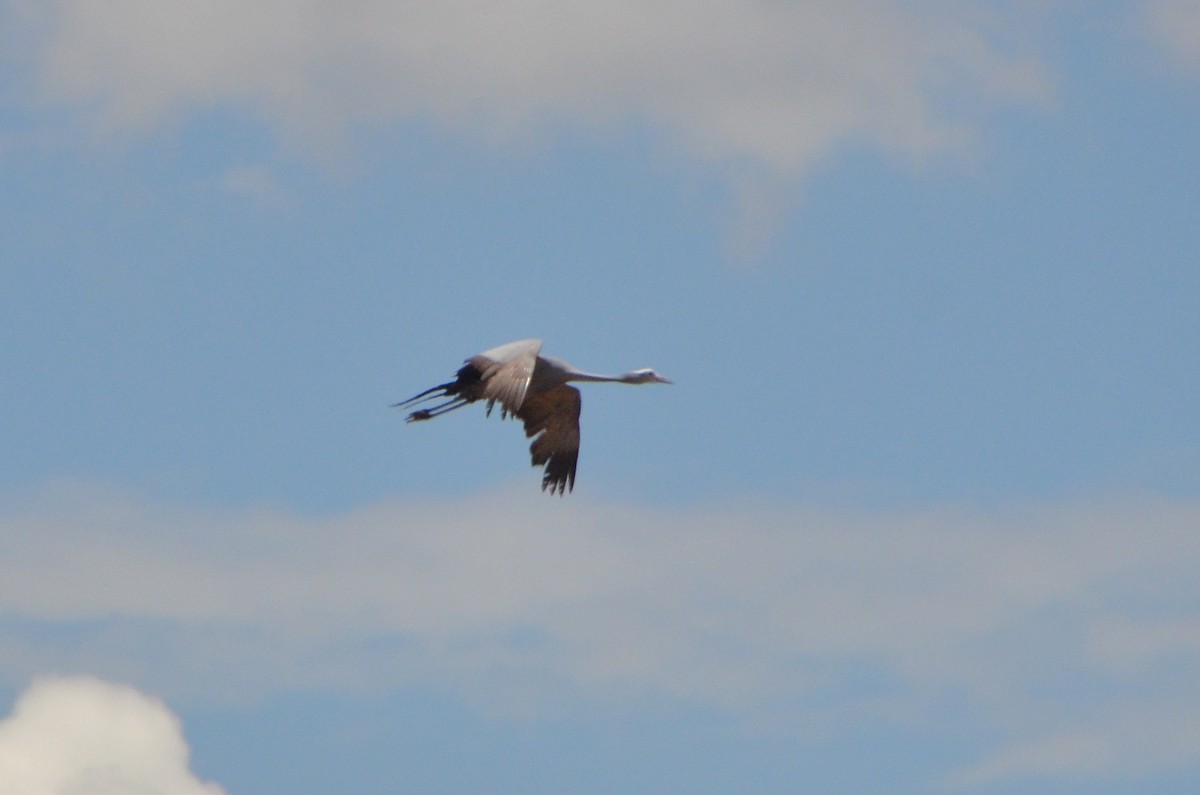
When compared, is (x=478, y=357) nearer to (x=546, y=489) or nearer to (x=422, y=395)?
(x=422, y=395)

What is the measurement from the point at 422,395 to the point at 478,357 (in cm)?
318

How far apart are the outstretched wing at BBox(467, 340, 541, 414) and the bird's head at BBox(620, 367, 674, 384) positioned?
6390 mm

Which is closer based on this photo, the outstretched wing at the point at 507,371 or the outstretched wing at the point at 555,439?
the outstretched wing at the point at 507,371

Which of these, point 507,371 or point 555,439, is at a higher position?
point 555,439

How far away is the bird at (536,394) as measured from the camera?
41.6 meters

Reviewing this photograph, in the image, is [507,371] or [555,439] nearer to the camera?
[507,371]

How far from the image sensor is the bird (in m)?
41.6

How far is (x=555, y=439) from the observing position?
162 feet

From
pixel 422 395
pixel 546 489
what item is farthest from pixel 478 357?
pixel 546 489

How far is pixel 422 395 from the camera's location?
45.7m

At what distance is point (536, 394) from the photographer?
48.0 metres

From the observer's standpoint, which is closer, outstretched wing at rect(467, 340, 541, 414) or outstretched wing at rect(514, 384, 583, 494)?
outstretched wing at rect(467, 340, 541, 414)

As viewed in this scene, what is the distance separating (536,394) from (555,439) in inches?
65.6

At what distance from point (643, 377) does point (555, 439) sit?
7.82 ft
